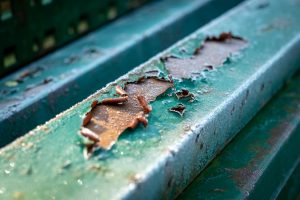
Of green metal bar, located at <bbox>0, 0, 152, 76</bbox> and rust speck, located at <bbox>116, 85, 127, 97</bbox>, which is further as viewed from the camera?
green metal bar, located at <bbox>0, 0, 152, 76</bbox>

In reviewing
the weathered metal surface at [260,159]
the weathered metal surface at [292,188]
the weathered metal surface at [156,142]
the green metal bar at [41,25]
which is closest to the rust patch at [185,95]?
the weathered metal surface at [156,142]

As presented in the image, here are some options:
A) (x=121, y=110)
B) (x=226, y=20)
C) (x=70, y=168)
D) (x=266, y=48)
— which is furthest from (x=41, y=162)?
(x=226, y=20)

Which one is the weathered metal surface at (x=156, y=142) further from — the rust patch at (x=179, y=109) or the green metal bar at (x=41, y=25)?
the green metal bar at (x=41, y=25)

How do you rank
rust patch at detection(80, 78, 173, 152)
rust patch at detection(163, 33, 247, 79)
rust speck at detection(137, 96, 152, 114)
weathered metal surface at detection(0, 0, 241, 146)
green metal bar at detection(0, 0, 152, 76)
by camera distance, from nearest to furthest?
rust patch at detection(80, 78, 173, 152) < rust speck at detection(137, 96, 152, 114) < rust patch at detection(163, 33, 247, 79) < weathered metal surface at detection(0, 0, 241, 146) < green metal bar at detection(0, 0, 152, 76)

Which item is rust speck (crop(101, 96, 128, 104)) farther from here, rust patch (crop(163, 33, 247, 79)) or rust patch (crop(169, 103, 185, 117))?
rust patch (crop(163, 33, 247, 79))

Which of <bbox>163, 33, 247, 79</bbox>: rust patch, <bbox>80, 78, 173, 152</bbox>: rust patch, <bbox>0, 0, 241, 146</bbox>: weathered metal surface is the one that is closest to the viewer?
<bbox>80, 78, 173, 152</bbox>: rust patch

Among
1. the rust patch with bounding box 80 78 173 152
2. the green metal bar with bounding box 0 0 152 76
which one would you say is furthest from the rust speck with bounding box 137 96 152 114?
the green metal bar with bounding box 0 0 152 76

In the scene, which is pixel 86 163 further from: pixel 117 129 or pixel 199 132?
pixel 199 132

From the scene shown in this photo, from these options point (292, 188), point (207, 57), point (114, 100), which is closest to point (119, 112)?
point (114, 100)
